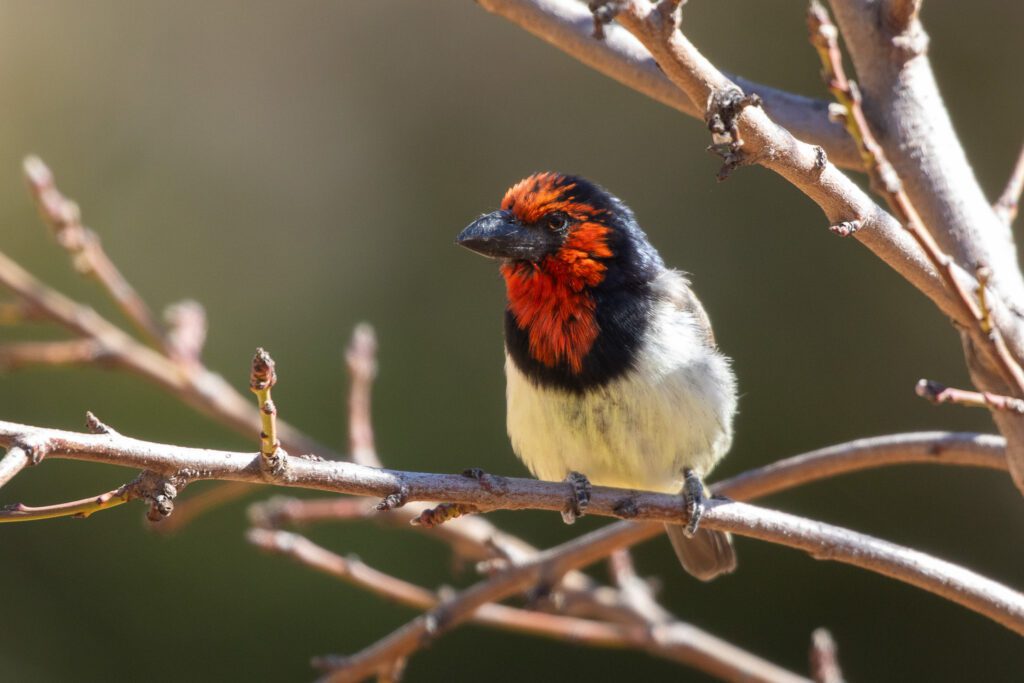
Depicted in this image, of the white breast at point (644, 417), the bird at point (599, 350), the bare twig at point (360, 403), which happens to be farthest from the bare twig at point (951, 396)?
the bare twig at point (360, 403)

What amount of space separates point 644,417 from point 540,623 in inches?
26.6

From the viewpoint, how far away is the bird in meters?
3.37

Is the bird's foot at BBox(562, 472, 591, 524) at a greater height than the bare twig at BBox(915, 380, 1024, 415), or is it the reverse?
the bird's foot at BBox(562, 472, 591, 524)

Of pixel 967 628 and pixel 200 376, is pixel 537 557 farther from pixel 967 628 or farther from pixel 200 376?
pixel 967 628

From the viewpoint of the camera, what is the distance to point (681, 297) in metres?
3.68

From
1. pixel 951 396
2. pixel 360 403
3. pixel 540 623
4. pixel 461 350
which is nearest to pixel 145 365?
pixel 360 403

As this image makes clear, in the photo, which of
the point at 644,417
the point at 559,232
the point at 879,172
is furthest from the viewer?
the point at 559,232

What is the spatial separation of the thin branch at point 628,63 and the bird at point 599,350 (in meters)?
0.78

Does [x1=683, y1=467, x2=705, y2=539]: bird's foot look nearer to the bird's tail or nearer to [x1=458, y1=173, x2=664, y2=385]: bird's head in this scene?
[x1=458, y1=173, x2=664, y2=385]: bird's head

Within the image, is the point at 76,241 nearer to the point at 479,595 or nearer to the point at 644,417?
the point at 479,595

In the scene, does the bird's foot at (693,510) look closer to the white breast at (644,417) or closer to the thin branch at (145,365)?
the white breast at (644,417)

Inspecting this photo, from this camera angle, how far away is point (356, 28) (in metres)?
7.41

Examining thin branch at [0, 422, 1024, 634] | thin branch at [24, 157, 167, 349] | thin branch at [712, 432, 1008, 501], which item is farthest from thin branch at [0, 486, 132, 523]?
thin branch at [24, 157, 167, 349]

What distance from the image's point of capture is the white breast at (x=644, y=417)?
132 inches
